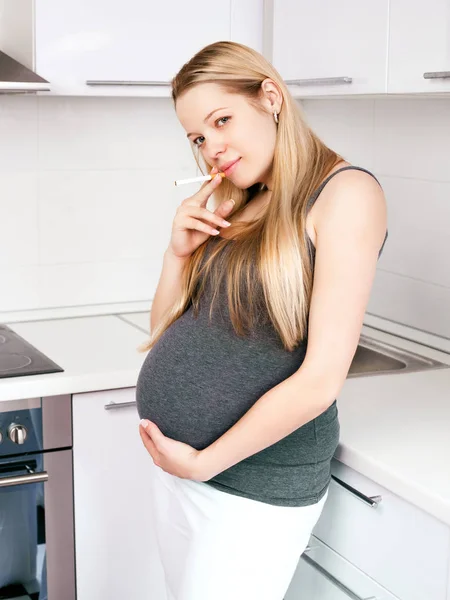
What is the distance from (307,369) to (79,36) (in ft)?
3.78

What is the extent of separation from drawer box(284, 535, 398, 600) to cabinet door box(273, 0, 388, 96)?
90 cm

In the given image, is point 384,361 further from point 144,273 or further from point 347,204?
point 347,204

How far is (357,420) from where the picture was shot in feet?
5.25

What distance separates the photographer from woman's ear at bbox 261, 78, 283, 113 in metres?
1.35

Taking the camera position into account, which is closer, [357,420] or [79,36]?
[357,420]

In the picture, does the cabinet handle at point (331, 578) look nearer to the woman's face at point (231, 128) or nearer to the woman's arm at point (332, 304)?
the woman's arm at point (332, 304)

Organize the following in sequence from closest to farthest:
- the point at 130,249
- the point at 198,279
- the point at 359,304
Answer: the point at 359,304, the point at 198,279, the point at 130,249

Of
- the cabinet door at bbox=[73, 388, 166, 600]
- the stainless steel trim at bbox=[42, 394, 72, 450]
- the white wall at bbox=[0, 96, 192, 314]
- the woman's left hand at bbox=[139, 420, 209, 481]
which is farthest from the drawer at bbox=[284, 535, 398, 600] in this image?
the white wall at bbox=[0, 96, 192, 314]

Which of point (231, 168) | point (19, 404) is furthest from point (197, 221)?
point (19, 404)

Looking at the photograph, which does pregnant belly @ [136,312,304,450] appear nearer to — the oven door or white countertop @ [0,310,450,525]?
white countertop @ [0,310,450,525]

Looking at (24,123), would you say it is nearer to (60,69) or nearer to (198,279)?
(60,69)

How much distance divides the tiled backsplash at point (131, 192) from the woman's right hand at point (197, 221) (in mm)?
811

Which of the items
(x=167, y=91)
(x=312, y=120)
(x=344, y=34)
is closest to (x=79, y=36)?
(x=167, y=91)

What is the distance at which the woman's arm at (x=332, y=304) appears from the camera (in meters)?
1.24
